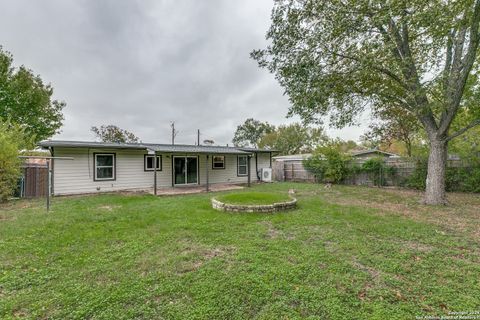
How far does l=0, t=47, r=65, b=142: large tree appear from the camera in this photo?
16.1 metres

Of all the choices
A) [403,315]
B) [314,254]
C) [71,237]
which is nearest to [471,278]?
[403,315]

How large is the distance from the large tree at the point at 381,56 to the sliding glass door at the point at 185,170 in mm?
6868

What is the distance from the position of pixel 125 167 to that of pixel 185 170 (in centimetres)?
307

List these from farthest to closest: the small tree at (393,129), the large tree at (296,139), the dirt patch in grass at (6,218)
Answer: the large tree at (296,139), the small tree at (393,129), the dirt patch in grass at (6,218)

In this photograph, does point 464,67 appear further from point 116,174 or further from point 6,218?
point 116,174

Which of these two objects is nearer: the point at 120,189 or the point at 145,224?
the point at 145,224

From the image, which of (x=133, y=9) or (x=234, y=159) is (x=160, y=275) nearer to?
(x=133, y=9)

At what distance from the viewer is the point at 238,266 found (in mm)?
3156

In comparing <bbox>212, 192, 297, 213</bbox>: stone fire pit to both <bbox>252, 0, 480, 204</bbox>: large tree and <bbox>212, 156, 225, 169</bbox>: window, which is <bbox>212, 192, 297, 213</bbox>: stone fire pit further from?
<bbox>212, 156, 225, 169</bbox>: window

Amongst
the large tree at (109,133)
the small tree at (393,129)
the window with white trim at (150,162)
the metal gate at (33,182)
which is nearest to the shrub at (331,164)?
the small tree at (393,129)

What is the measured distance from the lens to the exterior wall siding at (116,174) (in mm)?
9461

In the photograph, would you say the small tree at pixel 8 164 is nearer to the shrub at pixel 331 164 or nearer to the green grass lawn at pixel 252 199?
the green grass lawn at pixel 252 199

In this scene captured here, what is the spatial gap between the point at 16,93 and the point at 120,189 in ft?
44.6

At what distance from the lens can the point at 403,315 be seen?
2152mm
